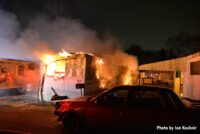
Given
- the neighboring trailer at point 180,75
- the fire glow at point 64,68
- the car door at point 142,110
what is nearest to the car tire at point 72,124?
the car door at point 142,110

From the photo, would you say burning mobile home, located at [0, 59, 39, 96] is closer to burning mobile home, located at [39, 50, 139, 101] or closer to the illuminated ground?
burning mobile home, located at [39, 50, 139, 101]

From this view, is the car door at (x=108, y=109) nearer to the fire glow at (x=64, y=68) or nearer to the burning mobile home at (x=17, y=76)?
the fire glow at (x=64, y=68)

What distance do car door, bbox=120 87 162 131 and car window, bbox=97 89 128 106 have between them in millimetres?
185

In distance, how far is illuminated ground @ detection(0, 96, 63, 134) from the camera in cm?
858

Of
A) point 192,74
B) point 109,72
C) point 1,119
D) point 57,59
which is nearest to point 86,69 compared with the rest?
point 57,59

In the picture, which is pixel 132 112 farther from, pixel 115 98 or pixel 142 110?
pixel 115 98

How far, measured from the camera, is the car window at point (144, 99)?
7445mm

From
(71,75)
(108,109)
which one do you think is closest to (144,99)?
(108,109)

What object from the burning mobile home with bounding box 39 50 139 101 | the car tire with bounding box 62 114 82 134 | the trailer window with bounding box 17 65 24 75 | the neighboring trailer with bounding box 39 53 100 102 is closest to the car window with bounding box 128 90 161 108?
the car tire with bounding box 62 114 82 134

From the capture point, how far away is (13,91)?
18141 millimetres

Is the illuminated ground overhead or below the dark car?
below

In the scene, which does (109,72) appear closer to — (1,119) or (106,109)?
(1,119)

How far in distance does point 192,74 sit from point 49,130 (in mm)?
9300

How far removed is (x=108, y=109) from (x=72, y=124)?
1.19m
